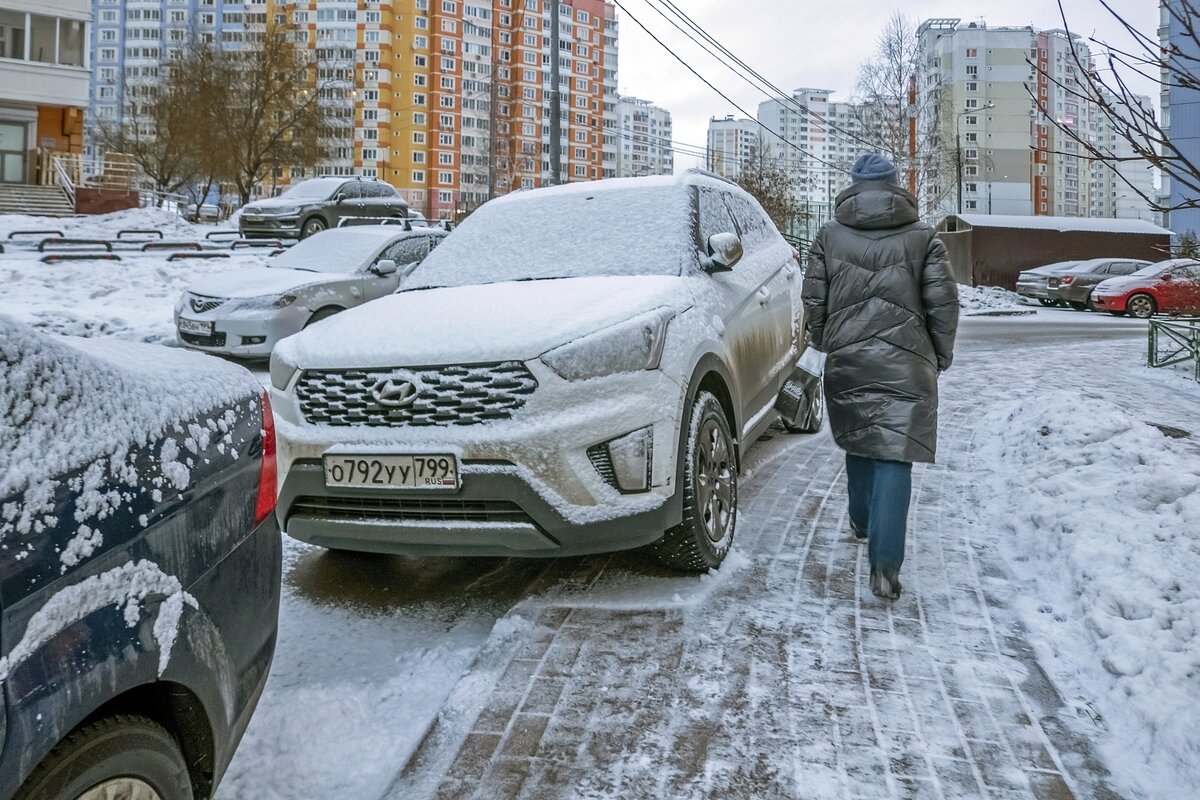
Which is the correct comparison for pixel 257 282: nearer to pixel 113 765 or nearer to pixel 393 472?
pixel 393 472

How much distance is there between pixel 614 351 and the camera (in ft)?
12.0

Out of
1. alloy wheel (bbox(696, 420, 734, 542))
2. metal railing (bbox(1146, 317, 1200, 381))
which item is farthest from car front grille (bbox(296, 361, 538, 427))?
metal railing (bbox(1146, 317, 1200, 381))

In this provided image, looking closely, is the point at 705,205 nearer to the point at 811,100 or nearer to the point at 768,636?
the point at 768,636

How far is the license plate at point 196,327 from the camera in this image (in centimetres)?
1001

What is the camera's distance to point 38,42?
3531cm

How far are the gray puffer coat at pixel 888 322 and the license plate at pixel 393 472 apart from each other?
1807 millimetres

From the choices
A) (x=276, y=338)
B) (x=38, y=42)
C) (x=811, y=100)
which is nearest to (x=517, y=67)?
(x=811, y=100)

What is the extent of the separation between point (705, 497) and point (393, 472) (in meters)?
1.33

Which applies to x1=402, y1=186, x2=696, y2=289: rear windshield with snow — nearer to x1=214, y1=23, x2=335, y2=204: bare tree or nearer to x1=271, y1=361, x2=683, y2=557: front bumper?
x1=271, y1=361, x2=683, y2=557: front bumper

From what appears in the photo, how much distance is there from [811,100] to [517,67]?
4902 cm

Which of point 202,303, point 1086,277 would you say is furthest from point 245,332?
point 1086,277

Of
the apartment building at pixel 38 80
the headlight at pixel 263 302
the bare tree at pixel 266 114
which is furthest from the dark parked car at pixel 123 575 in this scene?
the bare tree at pixel 266 114

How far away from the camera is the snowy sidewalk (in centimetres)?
265

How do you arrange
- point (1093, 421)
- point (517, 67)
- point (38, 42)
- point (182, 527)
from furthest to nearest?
point (517, 67), point (38, 42), point (1093, 421), point (182, 527)
